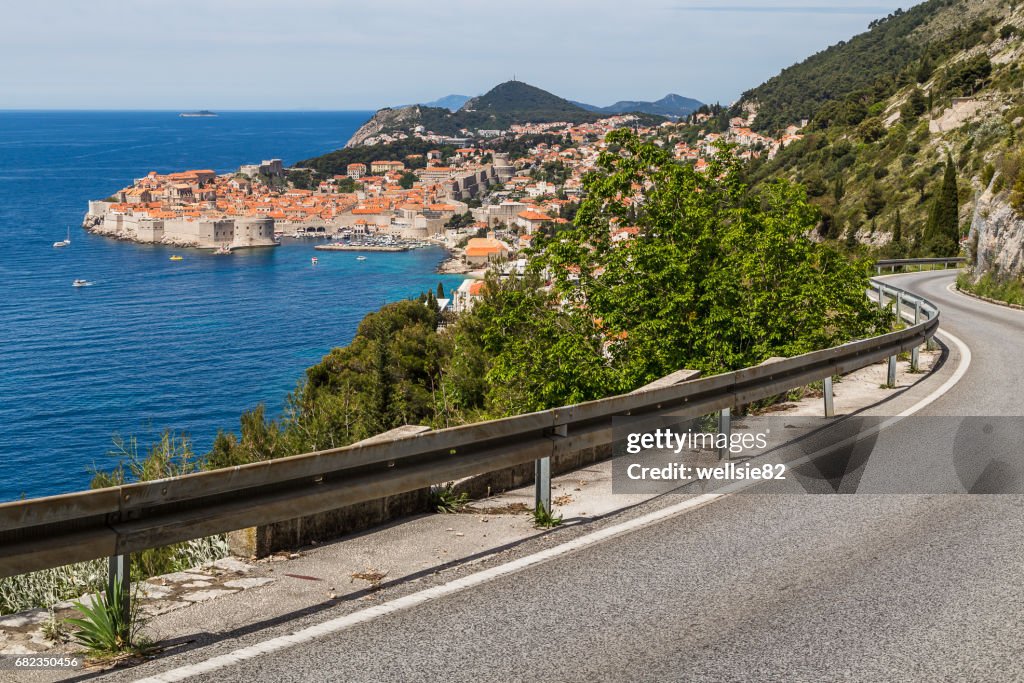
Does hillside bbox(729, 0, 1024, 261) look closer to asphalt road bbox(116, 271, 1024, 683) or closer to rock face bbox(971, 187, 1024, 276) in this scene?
rock face bbox(971, 187, 1024, 276)

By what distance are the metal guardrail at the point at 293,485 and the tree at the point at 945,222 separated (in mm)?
51191

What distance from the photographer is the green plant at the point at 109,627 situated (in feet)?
13.1

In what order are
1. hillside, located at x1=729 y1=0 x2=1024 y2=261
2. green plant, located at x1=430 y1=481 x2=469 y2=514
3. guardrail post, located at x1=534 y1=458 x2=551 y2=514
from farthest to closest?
1. hillside, located at x1=729 y1=0 x2=1024 y2=261
2. green plant, located at x1=430 y1=481 x2=469 y2=514
3. guardrail post, located at x1=534 y1=458 x2=551 y2=514

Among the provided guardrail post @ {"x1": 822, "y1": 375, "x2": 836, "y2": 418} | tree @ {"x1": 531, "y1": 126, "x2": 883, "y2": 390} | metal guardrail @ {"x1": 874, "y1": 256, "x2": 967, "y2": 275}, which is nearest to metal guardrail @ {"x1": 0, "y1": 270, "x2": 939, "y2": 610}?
guardrail post @ {"x1": 822, "y1": 375, "x2": 836, "y2": 418}

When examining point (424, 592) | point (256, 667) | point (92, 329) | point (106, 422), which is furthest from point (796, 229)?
point (92, 329)

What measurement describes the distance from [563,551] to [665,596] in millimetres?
874

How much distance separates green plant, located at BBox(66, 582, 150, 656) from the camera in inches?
158

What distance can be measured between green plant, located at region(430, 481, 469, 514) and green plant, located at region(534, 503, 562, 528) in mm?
616

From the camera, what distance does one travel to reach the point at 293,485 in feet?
16.3

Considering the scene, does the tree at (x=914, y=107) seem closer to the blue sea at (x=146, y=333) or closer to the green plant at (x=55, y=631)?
the blue sea at (x=146, y=333)

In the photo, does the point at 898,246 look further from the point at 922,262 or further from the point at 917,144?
the point at 917,144

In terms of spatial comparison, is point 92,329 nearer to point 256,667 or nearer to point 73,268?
point 73,268

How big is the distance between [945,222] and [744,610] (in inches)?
2209

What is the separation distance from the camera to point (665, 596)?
479 centimetres
